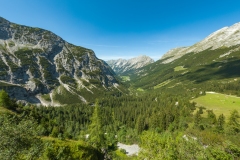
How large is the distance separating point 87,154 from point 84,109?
6035 inches

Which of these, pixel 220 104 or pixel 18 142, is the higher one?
pixel 18 142

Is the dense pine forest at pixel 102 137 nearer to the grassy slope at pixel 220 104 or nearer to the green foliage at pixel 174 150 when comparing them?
the green foliage at pixel 174 150

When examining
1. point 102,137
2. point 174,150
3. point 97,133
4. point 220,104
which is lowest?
point 220,104

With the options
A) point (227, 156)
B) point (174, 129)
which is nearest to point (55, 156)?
point (227, 156)

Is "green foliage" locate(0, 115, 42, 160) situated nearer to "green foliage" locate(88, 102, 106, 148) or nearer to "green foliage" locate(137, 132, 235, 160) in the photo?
"green foliage" locate(137, 132, 235, 160)

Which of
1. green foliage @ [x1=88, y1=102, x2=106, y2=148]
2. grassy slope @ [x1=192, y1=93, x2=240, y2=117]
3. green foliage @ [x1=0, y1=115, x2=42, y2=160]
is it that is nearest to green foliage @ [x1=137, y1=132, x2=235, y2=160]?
green foliage @ [x1=0, y1=115, x2=42, y2=160]

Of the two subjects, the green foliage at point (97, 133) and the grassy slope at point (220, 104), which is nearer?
the green foliage at point (97, 133)

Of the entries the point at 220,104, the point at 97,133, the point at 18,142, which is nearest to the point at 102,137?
the point at 97,133

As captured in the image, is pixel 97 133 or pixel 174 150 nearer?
pixel 174 150

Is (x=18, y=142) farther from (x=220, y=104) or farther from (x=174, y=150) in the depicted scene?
(x=220, y=104)

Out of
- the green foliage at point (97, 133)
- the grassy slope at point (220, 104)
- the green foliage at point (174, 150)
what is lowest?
the grassy slope at point (220, 104)

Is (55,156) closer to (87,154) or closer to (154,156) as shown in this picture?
(154,156)

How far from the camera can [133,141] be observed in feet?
354

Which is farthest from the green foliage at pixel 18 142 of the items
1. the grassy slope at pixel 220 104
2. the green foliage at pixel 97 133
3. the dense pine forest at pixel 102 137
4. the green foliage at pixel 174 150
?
the grassy slope at pixel 220 104
